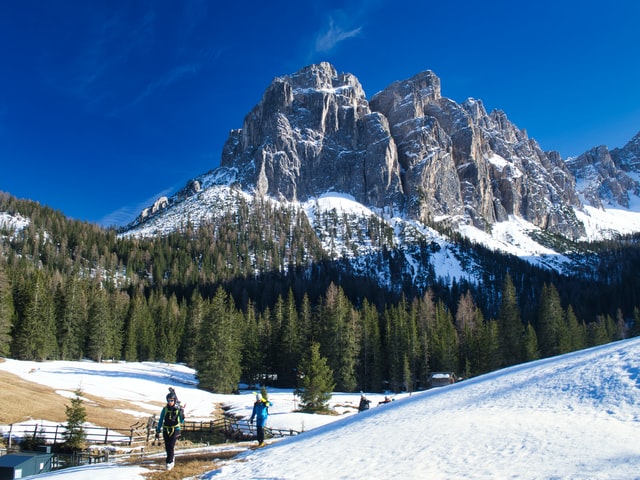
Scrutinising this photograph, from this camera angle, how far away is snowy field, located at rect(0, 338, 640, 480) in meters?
8.88

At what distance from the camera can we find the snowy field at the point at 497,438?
8.88 meters

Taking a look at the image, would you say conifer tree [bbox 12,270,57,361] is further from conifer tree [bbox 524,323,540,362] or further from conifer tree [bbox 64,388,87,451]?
conifer tree [bbox 524,323,540,362]

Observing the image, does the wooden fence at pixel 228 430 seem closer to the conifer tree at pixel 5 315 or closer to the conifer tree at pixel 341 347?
the conifer tree at pixel 341 347

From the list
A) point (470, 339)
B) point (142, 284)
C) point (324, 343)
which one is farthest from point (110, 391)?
point (142, 284)

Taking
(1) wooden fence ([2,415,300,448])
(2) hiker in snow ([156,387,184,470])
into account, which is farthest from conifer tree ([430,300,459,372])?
(2) hiker in snow ([156,387,184,470])

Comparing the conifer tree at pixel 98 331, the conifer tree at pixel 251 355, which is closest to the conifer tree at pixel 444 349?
the conifer tree at pixel 251 355

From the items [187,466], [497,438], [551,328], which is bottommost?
[187,466]

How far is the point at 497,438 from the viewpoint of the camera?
10.9 m

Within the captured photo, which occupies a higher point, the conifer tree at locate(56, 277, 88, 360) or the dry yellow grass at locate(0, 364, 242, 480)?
the conifer tree at locate(56, 277, 88, 360)

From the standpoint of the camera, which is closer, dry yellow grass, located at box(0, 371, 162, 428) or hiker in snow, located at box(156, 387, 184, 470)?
hiker in snow, located at box(156, 387, 184, 470)

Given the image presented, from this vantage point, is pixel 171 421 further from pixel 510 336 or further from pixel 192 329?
pixel 192 329

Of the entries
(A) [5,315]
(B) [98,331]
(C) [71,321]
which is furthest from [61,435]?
(B) [98,331]

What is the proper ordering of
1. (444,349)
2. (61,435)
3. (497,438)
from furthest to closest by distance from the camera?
(444,349) < (61,435) < (497,438)

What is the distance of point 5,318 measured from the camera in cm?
5706
